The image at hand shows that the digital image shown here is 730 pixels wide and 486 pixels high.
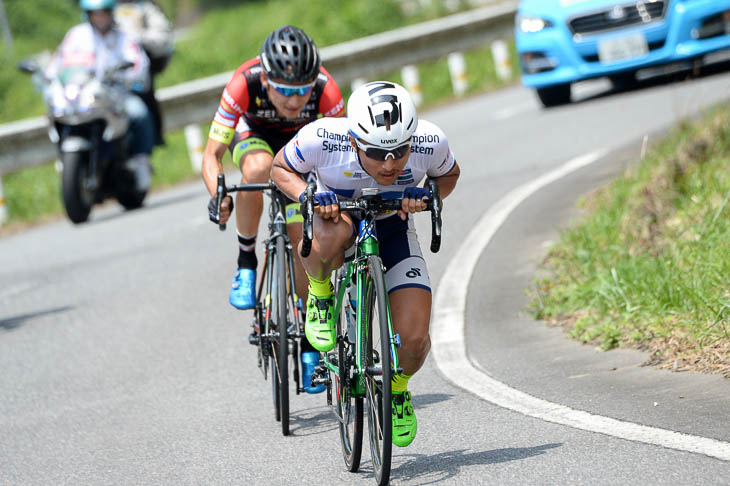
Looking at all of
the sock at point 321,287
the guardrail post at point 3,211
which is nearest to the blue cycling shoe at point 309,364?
the sock at point 321,287

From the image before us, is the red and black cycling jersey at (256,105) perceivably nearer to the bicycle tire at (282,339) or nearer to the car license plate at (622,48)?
the bicycle tire at (282,339)

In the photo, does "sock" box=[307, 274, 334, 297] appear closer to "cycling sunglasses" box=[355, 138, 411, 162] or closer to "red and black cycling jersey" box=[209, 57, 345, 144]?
"cycling sunglasses" box=[355, 138, 411, 162]

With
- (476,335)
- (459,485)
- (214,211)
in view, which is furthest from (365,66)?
(459,485)

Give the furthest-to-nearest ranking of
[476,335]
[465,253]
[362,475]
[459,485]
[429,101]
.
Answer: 1. [429,101]
2. [465,253]
3. [476,335]
4. [362,475]
5. [459,485]

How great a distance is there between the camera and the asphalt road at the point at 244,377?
5.54 m

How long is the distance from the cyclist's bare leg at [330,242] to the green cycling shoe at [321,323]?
0.66ft

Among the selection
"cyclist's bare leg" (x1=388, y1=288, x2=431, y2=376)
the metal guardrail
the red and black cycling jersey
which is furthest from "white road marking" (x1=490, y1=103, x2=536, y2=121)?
"cyclist's bare leg" (x1=388, y1=288, x2=431, y2=376)

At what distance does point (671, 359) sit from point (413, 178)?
2.02 m

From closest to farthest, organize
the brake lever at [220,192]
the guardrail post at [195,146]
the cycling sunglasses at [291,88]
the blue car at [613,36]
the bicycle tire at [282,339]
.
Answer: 1. the bicycle tire at [282,339]
2. the brake lever at [220,192]
3. the cycling sunglasses at [291,88]
4. the blue car at [613,36]
5. the guardrail post at [195,146]

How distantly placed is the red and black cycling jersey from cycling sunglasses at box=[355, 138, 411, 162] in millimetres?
1885

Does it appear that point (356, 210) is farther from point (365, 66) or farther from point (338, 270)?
point (365, 66)

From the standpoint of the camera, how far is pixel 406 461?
5625 millimetres

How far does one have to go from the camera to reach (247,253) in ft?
23.7

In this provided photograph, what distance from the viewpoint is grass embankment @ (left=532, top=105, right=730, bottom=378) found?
689cm
